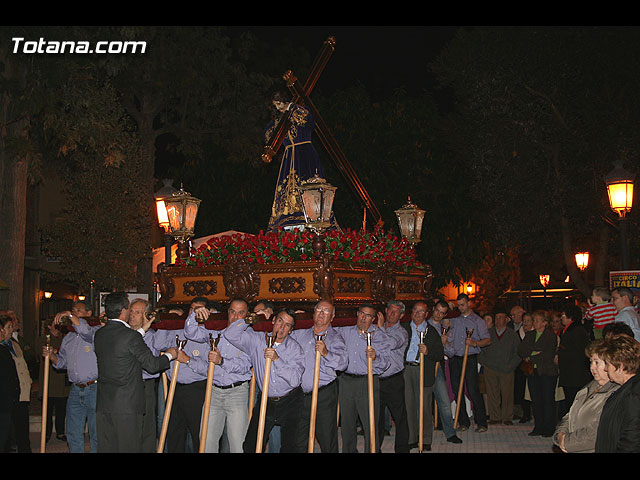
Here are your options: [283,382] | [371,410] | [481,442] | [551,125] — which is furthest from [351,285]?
[551,125]

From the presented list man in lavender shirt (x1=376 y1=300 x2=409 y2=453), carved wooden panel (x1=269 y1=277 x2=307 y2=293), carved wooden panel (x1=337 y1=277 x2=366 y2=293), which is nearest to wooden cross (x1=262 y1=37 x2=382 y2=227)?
carved wooden panel (x1=269 y1=277 x2=307 y2=293)

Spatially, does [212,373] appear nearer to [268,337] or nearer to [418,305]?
[268,337]

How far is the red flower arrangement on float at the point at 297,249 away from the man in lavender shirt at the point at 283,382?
2.86 metres

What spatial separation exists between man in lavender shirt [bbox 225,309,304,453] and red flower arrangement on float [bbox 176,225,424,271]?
9.39ft

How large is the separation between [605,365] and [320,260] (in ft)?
18.9

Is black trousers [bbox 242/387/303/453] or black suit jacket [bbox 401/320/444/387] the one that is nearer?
black trousers [bbox 242/387/303/453]

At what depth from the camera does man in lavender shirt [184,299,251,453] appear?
28.3 feet

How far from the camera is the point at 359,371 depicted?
9.73 metres

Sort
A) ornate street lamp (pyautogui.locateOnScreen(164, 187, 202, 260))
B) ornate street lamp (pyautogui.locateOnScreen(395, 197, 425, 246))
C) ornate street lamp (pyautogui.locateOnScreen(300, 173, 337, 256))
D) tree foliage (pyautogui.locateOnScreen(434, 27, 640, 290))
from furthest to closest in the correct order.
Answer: tree foliage (pyautogui.locateOnScreen(434, 27, 640, 290)) → ornate street lamp (pyautogui.locateOnScreen(395, 197, 425, 246)) → ornate street lamp (pyautogui.locateOnScreen(164, 187, 202, 260)) → ornate street lamp (pyautogui.locateOnScreen(300, 173, 337, 256))

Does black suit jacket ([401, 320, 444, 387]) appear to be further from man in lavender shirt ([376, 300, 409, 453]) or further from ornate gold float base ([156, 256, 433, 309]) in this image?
man in lavender shirt ([376, 300, 409, 453])

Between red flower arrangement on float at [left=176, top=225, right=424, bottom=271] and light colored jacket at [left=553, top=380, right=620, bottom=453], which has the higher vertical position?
red flower arrangement on float at [left=176, top=225, right=424, bottom=271]

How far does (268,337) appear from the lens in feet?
26.9

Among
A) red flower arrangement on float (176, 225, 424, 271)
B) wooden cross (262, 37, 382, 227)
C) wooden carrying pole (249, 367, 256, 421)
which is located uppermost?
wooden cross (262, 37, 382, 227)

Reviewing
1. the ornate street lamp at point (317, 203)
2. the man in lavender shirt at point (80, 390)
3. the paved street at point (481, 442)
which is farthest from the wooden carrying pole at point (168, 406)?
the paved street at point (481, 442)
